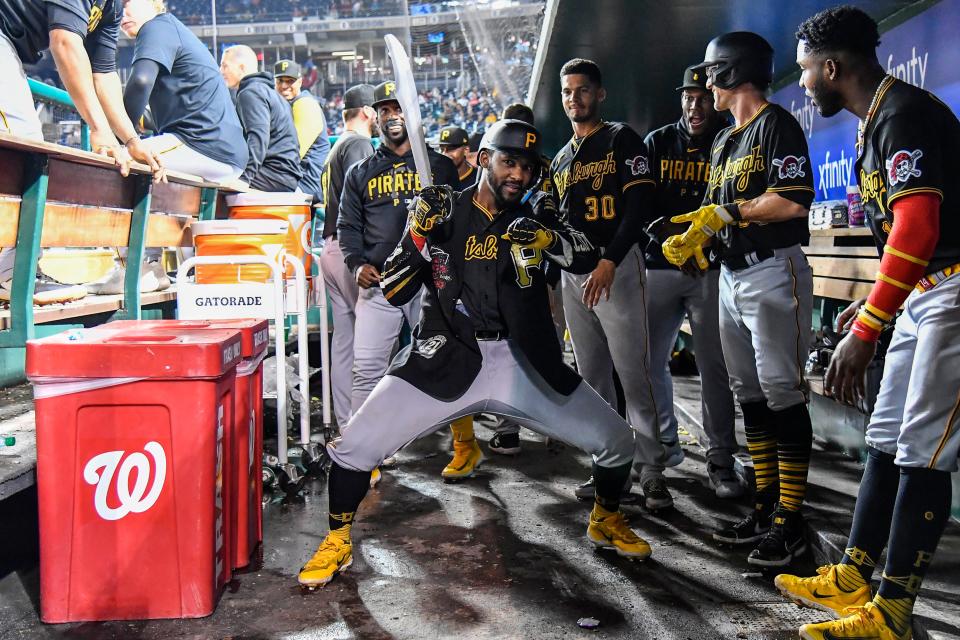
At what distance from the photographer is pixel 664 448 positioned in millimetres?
4609

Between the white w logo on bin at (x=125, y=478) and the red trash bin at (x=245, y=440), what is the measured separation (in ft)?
1.15

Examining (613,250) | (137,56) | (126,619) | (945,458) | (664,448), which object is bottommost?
(126,619)

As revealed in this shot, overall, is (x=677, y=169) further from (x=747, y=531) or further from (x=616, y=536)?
(x=616, y=536)

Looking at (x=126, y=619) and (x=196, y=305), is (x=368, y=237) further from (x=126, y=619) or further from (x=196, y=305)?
(x=126, y=619)

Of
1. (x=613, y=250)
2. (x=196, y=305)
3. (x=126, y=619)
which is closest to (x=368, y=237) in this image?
(x=196, y=305)

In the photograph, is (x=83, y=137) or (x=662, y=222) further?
(x=83, y=137)

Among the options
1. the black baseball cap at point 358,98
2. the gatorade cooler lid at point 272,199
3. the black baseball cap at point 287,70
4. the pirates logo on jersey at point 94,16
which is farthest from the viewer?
the black baseball cap at point 287,70

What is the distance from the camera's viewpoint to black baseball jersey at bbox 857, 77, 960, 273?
2.58 meters

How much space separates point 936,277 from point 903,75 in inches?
122

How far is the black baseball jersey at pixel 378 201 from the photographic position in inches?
197

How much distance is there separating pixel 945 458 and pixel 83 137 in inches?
235

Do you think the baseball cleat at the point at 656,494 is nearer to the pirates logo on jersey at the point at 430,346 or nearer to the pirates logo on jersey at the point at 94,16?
the pirates logo on jersey at the point at 430,346

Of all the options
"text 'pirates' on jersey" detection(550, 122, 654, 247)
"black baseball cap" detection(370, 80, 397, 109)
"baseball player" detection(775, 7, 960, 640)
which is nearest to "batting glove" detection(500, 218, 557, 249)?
"text 'pirates' on jersey" detection(550, 122, 654, 247)

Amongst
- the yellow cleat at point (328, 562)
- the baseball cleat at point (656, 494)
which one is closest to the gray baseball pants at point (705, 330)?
the baseball cleat at point (656, 494)
